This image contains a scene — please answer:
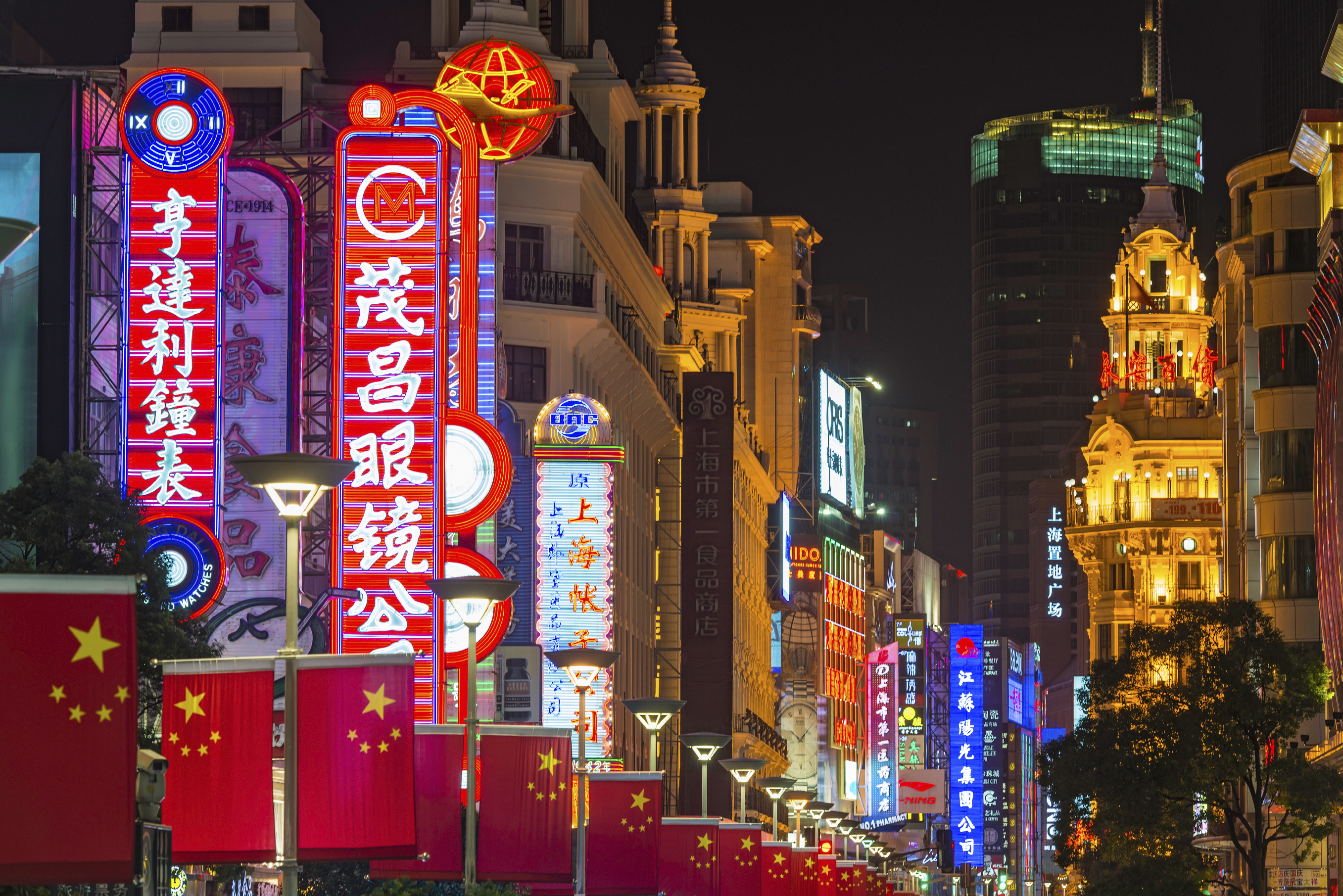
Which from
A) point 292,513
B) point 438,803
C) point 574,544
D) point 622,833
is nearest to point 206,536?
point 622,833

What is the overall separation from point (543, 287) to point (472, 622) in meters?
37.3

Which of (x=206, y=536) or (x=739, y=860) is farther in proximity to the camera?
(x=739, y=860)

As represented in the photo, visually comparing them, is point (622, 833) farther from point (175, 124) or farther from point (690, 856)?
point (175, 124)

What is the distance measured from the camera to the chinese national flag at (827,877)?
260ft

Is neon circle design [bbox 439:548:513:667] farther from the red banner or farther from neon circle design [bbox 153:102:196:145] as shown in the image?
the red banner

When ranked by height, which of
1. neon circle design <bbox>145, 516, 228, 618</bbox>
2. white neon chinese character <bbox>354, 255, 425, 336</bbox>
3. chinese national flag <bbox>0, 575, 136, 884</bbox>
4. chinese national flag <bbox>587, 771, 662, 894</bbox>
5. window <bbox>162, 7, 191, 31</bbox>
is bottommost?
chinese national flag <bbox>587, 771, 662, 894</bbox>

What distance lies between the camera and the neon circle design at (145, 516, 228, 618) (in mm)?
45688

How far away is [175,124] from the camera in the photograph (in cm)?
4769

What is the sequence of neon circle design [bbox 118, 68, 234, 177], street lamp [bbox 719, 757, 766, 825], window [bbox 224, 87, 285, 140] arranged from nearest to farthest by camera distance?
neon circle design [bbox 118, 68, 234, 177] → street lamp [bbox 719, 757, 766, 825] → window [bbox 224, 87, 285, 140]

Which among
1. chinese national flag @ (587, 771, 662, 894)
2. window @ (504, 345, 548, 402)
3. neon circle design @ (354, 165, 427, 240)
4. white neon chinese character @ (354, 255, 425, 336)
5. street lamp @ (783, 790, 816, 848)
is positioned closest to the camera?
chinese national flag @ (587, 771, 662, 894)

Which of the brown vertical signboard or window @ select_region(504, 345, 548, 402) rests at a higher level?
window @ select_region(504, 345, 548, 402)

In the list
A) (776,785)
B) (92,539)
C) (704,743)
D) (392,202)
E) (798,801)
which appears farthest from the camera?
(798,801)

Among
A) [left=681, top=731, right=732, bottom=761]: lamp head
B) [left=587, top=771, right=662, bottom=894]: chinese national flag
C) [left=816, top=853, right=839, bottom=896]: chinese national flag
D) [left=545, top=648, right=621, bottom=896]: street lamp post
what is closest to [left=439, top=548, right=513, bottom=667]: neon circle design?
[left=681, top=731, right=732, bottom=761]: lamp head

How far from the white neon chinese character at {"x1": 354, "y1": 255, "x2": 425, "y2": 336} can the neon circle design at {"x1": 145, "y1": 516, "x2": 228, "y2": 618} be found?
16.7ft
